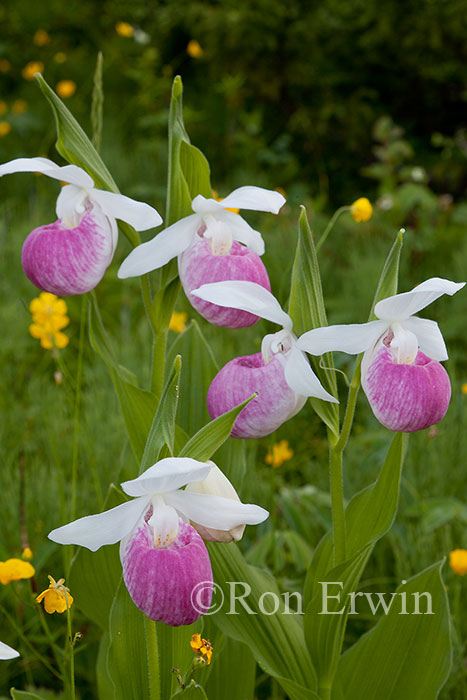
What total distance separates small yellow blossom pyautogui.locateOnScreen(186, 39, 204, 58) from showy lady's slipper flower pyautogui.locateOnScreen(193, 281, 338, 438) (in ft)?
8.70

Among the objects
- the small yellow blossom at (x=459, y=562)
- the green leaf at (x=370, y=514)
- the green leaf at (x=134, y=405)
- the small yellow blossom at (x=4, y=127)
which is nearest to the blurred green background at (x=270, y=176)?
the small yellow blossom at (x=4, y=127)

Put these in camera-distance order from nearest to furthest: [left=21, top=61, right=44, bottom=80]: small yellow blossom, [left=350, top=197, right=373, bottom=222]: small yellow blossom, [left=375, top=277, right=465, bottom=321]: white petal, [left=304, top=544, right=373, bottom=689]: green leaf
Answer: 1. [left=375, top=277, right=465, bottom=321]: white petal
2. [left=304, top=544, right=373, bottom=689]: green leaf
3. [left=350, top=197, right=373, bottom=222]: small yellow blossom
4. [left=21, top=61, right=44, bottom=80]: small yellow blossom

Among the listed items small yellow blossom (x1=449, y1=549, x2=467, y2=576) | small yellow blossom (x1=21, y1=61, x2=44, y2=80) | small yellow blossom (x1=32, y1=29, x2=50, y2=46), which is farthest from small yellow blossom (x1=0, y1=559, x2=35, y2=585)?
small yellow blossom (x1=32, y1=29, x2=50, y2=46)

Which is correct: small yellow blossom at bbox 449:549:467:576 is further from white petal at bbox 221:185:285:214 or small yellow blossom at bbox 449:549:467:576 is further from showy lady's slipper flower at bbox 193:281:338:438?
white petal at bbox 221:185:285:214

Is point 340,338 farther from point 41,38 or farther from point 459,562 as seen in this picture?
point 41,38

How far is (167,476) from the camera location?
707 millimetres

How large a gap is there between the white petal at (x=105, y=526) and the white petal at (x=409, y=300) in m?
0.35

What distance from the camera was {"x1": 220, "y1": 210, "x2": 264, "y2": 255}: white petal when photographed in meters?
1.08

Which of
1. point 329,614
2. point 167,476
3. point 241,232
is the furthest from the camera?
point 241,232

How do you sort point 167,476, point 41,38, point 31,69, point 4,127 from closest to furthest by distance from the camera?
point 167,476
point 4,127
point 31,69
point 41,38

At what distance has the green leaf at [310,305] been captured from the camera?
0.91m

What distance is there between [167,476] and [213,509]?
0.09 metres

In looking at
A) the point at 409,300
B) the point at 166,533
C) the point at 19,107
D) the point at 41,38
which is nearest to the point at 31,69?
the point at 19,107

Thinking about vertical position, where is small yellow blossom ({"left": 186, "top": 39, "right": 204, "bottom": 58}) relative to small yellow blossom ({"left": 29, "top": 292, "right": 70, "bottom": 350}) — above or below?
above
